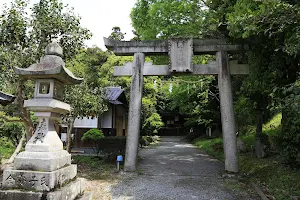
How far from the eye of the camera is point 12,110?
1030 centimetres

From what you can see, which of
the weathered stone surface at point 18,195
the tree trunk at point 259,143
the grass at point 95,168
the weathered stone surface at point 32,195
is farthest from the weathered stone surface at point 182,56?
the weathered stone surface at point 18,195

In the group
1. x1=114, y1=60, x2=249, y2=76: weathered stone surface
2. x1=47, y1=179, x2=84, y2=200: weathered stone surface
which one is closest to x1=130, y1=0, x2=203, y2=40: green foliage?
x1=114, y1=60, x2=249, y2=76: weathered stone surface

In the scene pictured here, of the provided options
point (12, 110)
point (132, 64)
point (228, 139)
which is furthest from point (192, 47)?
point (12, 110)

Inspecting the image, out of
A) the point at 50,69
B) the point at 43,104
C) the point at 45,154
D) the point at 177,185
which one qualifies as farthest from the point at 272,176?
the point at 50,69

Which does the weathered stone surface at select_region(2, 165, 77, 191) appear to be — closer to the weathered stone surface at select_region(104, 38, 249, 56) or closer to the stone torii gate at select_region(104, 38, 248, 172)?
the stone torii gate at select_region(104, 38, 248, 172)

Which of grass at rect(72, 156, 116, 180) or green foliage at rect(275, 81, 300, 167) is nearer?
green foliage at rect(275, 81, 300, 167)

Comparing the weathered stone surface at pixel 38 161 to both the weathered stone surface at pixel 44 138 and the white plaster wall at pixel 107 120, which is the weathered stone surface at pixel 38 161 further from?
the white plaster wall at pixel 107 120

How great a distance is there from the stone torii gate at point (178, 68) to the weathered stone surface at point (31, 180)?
4665 mm

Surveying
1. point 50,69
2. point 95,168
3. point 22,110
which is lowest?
point 95,168

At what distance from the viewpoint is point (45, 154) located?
480 centimetres

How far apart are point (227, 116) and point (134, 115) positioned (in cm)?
353

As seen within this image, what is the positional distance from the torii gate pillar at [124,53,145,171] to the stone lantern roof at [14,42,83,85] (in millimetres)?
4073

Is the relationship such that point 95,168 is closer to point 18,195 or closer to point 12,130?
point 18,195

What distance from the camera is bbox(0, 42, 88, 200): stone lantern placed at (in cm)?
452
